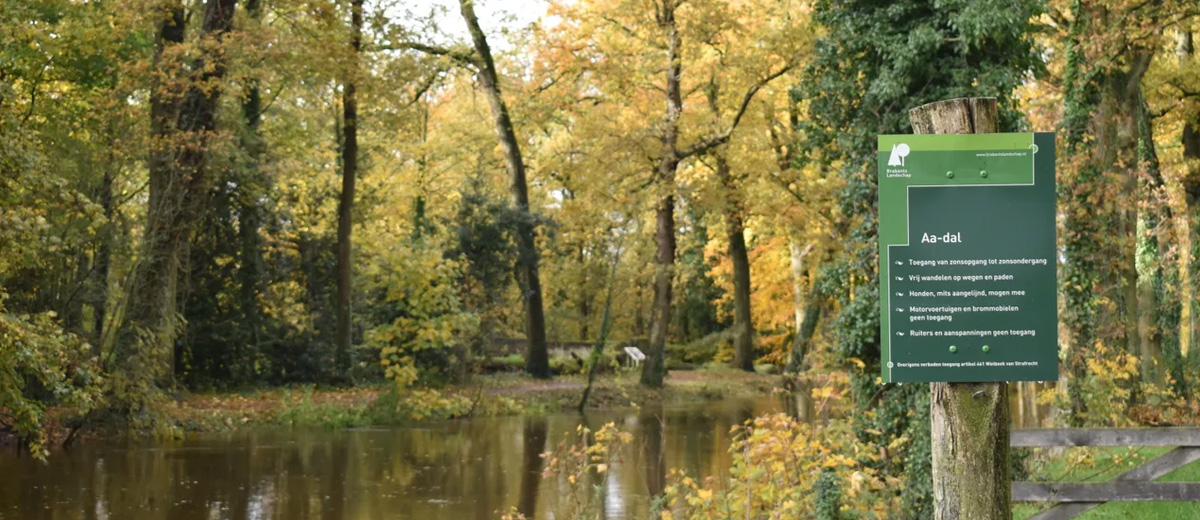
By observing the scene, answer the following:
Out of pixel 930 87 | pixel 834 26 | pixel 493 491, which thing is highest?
pixel 834 26

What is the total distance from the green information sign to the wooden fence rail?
3.51 m

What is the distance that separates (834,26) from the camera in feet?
45.4

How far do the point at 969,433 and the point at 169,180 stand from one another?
17421 mm

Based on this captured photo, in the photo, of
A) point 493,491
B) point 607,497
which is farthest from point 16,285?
point 607,497

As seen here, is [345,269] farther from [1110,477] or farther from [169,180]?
[1110,477]

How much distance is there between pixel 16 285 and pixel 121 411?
118 inches

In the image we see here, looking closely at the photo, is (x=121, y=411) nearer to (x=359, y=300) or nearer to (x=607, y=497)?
(x=607, y=497)

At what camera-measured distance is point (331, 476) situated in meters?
15.7

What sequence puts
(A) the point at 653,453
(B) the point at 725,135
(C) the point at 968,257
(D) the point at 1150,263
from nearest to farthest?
(C) the point at 968,257 → (A) the point at 653,453 → (D) the point at 1150,263 → (B) the point at 725,135

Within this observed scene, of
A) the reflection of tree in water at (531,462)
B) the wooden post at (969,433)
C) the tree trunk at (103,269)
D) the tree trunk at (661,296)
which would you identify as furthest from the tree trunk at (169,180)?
the wooden post at (969,433)

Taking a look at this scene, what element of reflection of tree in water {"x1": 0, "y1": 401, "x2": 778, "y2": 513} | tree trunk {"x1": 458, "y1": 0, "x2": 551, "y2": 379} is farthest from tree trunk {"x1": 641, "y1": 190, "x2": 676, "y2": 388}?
reflection of tree in water {"x1": 0, "y1": 401, "x2": 778, "y2": 513}

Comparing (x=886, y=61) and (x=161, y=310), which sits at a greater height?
(x=886, y=61)

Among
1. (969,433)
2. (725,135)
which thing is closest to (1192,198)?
(725,135)

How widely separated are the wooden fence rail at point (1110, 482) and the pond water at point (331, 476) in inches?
107
